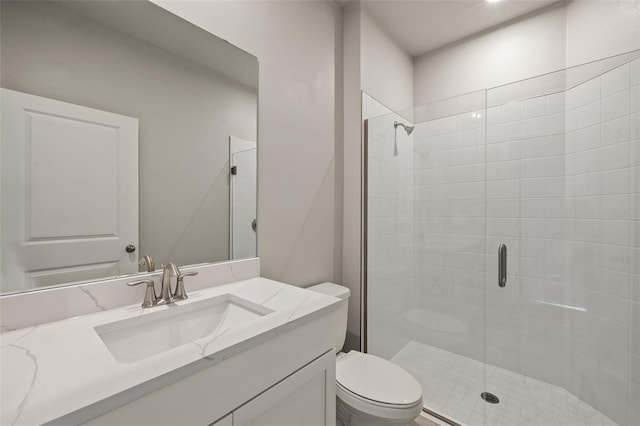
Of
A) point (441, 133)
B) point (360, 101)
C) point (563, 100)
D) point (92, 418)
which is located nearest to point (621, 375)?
point (563, 100)

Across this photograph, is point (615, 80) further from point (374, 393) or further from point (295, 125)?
point (374, 393)

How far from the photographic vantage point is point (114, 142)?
3.23 ft

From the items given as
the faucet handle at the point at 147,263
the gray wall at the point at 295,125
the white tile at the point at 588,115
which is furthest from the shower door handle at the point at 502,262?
the faucet handle at the point at 147,263

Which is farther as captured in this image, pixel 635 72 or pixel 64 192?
pixel 635 72

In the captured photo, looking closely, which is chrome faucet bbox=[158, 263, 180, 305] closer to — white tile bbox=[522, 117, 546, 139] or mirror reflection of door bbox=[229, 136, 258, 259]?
mirror reflection of door bbox=[229, 136, 258, 259]

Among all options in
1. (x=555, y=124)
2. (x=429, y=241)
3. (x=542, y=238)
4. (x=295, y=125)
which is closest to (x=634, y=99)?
(x=555, y=124)

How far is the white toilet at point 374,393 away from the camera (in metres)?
1.19

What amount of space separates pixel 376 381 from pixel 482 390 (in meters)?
0.91

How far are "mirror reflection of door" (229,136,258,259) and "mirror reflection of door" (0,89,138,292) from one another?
1.29 feet

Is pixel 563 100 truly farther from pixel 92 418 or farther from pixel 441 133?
pixel 92 418

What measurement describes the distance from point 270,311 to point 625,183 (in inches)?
70.5

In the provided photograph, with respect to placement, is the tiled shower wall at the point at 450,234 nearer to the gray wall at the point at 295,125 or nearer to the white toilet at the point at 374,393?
the gray wall at the point at 295,125

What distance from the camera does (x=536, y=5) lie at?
2000mm

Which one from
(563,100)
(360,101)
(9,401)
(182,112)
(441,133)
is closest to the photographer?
(9,401)
